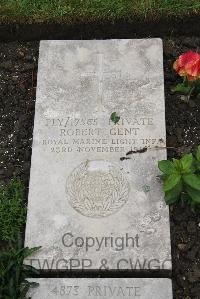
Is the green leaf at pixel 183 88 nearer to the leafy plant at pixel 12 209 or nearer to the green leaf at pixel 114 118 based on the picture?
the green leaf at pixel 114 118

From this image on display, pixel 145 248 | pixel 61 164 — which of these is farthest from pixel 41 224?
pixel 145 248

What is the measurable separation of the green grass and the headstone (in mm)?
377

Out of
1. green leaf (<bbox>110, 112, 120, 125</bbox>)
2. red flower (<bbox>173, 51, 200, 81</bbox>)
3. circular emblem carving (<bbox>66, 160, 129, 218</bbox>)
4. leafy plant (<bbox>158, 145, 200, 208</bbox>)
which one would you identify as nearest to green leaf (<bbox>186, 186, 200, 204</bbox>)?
leafy plant (<bbox>158, 145, 200, 208</bbox>)

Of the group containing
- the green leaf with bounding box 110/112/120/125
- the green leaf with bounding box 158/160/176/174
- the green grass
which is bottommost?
the green leaf with bounding box 158/160/176/174

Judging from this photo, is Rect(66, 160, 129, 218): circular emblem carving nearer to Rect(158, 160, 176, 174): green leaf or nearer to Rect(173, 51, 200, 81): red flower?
Rect(158, 160, 176, 174): green leaf

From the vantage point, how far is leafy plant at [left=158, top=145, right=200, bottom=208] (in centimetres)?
341

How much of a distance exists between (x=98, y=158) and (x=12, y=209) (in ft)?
2.07

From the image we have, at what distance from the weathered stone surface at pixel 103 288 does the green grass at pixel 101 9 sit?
205cm

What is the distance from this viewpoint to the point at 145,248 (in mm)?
3418

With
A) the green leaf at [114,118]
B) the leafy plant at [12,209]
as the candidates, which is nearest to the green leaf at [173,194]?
the green leaf at [114,118]

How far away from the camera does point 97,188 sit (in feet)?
11.8

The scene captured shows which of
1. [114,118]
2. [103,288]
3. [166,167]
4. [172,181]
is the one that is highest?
[114,118]

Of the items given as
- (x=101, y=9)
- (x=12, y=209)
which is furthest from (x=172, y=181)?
(x=101, y=9)

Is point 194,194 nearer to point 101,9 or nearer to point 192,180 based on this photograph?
point 192,180
